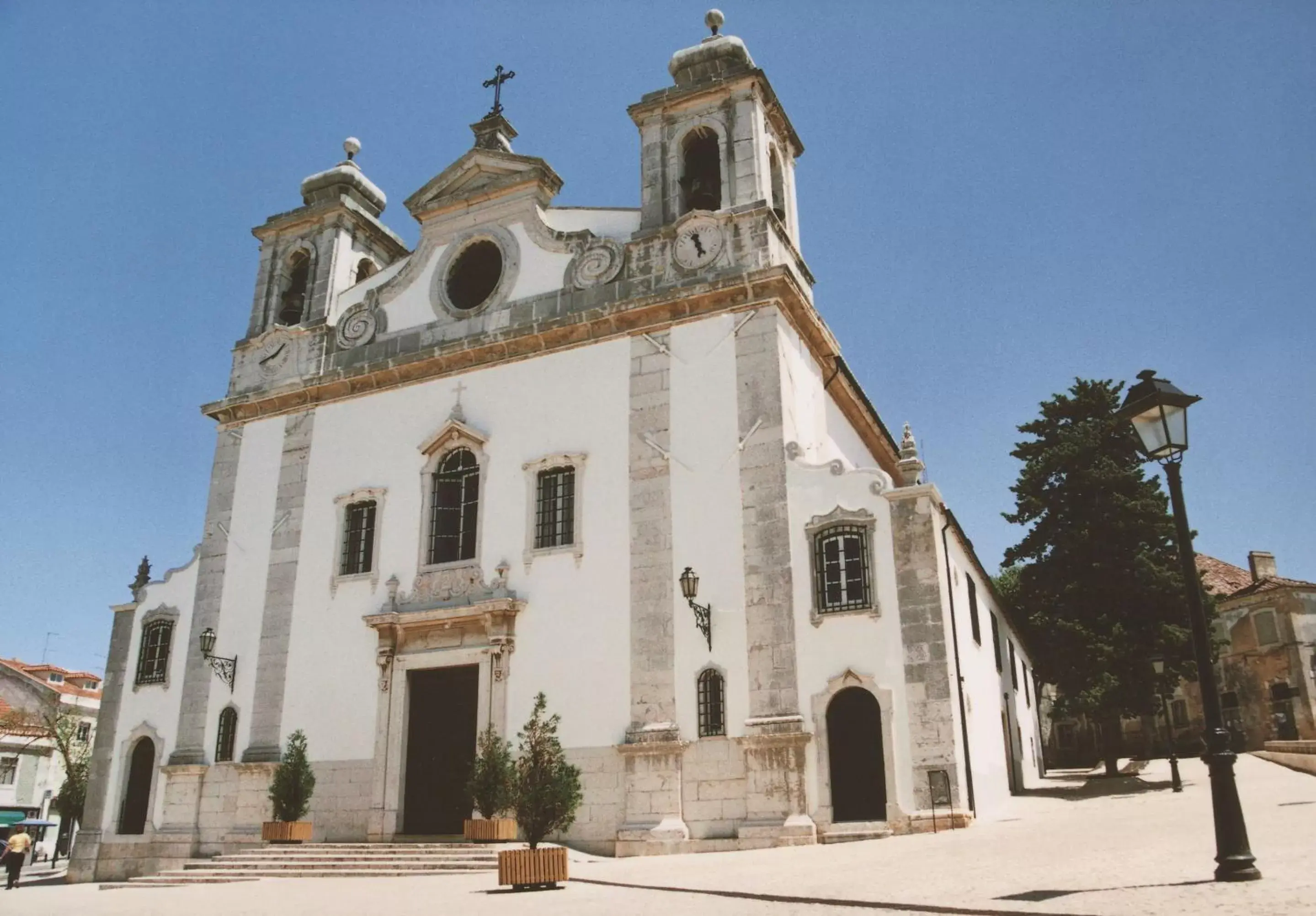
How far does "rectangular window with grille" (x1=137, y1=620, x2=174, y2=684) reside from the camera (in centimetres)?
2127

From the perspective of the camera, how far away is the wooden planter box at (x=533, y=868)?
1146 centimetres

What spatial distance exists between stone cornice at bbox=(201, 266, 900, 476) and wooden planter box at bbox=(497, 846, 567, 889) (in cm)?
1018

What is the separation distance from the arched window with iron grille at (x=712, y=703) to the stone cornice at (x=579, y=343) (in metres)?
6.56

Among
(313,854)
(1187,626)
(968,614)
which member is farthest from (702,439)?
(1187,626)

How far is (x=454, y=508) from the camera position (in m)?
A: 19.6

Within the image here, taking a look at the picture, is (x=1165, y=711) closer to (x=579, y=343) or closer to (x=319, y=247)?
(x=579, y=343)

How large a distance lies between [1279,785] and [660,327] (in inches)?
571

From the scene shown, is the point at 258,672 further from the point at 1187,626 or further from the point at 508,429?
the point at 1187,626

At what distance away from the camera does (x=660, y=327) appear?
18859mm

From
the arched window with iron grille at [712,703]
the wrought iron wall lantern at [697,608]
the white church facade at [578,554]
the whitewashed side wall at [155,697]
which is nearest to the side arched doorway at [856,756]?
the white church facade at [578,554]

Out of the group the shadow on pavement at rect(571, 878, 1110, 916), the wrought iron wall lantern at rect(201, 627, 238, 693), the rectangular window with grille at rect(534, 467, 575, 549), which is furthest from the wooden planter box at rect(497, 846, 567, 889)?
the wrought iron wall lantern at rect(201, 627, 238, 693)

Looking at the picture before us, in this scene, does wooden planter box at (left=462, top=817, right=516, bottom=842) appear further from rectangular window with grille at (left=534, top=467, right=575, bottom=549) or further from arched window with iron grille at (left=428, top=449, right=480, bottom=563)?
arched window with iron grille at (left=428, top=449, right=480, bottom=563)

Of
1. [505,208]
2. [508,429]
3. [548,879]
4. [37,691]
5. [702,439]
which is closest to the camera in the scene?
[548,879]

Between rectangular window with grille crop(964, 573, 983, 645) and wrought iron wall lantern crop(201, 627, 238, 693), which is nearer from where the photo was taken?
rectangular window with grille crop(964, 573, 983, 645)
